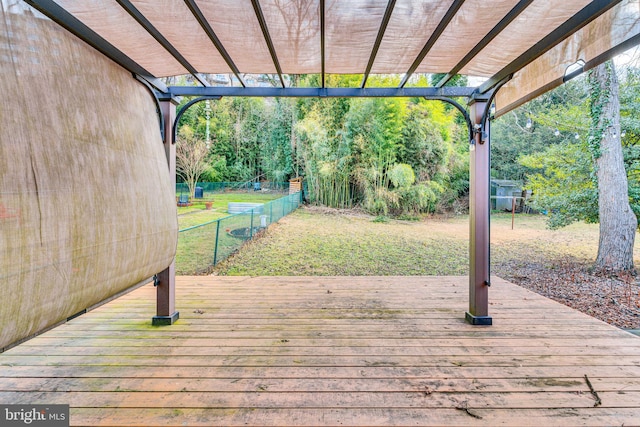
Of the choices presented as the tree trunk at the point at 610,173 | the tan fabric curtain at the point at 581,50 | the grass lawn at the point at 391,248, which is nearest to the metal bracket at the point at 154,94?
the tan fabric curtain at the point at 581,50

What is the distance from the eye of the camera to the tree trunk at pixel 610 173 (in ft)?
13.2

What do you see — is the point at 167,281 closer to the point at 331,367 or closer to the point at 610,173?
the point at 331,367

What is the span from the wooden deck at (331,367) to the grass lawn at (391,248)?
6.61ft

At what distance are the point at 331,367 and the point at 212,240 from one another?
9.98 feet

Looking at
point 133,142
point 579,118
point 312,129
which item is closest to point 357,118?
point 312,129

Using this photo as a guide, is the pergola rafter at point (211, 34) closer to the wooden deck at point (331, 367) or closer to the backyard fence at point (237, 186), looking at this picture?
the wooden deck at point (331, 367)

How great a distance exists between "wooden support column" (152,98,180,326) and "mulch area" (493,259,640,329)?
14.6 feet

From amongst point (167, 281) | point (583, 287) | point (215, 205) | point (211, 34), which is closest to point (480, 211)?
point (211, 34)

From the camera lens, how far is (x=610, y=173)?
406 cm

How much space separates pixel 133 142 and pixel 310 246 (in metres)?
4.15

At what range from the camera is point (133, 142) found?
1541 mm

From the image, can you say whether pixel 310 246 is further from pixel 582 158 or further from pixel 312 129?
pixel 582 158

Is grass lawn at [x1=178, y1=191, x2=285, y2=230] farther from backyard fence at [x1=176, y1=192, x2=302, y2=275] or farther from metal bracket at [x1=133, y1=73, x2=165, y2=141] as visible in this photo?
metal bracket at [x1=133, y1=73, x2=165, y2=141]

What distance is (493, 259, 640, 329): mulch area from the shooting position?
3.31 m
